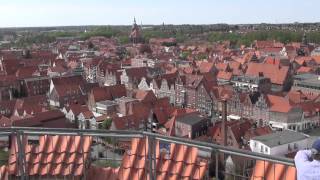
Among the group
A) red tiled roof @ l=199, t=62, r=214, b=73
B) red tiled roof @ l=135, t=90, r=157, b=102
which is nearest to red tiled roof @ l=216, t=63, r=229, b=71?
red tiled roof @ l=199, t=62, r=214, b=73

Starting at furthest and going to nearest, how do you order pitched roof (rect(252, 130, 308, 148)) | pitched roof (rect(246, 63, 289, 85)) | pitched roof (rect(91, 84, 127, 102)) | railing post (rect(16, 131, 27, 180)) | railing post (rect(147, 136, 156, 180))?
pitched roof (rect(246, 63, 289, 85)), pitched roof (rect(91, 84, 127, 102)), pitched roof (rect(252, 130, 308, 148)), railing post (rect(16, 131, 27, 180)), railing post (rect(147, 136, 156, 180))

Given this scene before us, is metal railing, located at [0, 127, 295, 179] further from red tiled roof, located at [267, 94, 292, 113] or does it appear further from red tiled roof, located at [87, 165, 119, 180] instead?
red tiled roof, located at [267, 94, 292, 113]

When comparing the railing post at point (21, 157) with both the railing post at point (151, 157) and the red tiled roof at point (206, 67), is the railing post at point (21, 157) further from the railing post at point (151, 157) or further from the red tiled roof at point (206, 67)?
the red tiled roof at point (206, 67)

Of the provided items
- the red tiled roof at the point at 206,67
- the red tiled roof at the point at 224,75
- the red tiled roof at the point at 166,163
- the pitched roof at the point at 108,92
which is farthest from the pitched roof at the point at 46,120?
the red tiled roof at the point at 206,67

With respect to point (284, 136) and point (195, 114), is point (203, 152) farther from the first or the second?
point (195, 114)

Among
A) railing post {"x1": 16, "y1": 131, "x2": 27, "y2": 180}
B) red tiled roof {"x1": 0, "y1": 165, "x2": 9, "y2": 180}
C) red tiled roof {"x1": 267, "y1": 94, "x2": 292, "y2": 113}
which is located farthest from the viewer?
red tiled roof {"x1": 267, "y1": 94, "x2": 292, "y2": 113}

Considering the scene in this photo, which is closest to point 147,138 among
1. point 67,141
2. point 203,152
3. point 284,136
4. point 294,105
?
point 203,152

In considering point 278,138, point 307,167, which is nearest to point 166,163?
point 307,167
